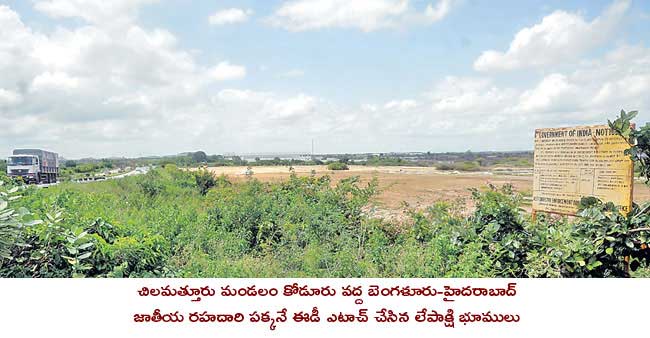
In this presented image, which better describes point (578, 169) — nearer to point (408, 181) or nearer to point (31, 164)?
point (408, 181)

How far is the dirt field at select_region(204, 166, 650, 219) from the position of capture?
14.4 feet

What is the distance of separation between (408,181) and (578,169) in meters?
1.85

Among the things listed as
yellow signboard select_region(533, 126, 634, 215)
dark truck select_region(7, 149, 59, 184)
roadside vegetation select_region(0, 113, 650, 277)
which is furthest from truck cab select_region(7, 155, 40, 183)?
yellow signboard select_region(533, 126, 634, 215)

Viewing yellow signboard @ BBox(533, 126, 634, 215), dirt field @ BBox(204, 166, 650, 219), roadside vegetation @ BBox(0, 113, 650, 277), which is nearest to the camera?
roadside vegetation @ BBox(0, 113, 650, 277)

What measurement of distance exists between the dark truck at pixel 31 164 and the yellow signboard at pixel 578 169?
4.49 m

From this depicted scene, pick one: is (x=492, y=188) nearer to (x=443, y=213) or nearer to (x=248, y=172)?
(x=443, y=213)

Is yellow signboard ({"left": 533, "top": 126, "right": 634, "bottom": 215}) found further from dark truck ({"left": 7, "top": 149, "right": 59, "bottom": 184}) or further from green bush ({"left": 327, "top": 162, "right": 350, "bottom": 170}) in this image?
dark truck ({"left": 7, "top": 149, "right": 59, "bottom": 184})

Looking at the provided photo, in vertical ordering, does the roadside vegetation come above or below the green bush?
below

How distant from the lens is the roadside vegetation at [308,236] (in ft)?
9.53

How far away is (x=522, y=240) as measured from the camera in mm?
3164

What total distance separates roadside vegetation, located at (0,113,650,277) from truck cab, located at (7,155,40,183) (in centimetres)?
22

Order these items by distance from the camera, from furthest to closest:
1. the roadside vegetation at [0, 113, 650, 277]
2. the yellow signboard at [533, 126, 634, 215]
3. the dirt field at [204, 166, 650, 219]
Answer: the dirt field at [204, 166, 650, 219] → the yellow signboard at [533, 126, 634, 215] → the roadside vegetation at [0, 113, 650, 277]

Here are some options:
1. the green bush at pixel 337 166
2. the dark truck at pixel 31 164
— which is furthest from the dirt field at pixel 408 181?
the dark truck at pixel 31 164

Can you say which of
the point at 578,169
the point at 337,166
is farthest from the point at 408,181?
the point at 578,169
